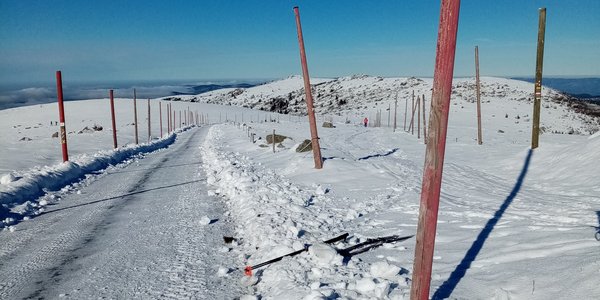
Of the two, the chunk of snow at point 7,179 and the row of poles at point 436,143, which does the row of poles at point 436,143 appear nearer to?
the row of poles at point 436,143

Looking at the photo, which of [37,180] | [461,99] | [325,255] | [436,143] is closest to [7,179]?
[37,180]

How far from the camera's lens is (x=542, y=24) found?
1786cm

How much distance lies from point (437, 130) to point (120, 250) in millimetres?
5437

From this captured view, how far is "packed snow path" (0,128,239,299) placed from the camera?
5.18 m

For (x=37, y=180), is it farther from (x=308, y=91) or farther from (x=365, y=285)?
(x=365, y=285)

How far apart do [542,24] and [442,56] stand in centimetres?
1788

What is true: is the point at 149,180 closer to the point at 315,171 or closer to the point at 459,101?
the point at 315,171

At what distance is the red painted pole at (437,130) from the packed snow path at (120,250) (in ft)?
8.46

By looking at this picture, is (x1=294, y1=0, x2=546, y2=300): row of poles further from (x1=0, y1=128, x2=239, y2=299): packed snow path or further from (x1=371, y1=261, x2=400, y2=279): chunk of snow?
(x1=0, y1=128, x2=239, y2=299): packed snow path

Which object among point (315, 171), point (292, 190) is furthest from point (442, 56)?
point (315, 171)

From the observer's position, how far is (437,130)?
11.5ft

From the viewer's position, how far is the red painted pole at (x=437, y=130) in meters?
3.39

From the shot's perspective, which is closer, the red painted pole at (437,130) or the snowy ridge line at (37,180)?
the red painted pole at (437,130)

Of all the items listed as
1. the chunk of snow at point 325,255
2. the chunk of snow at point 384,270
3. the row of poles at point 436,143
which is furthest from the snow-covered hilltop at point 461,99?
the row of poles at point 436,143
